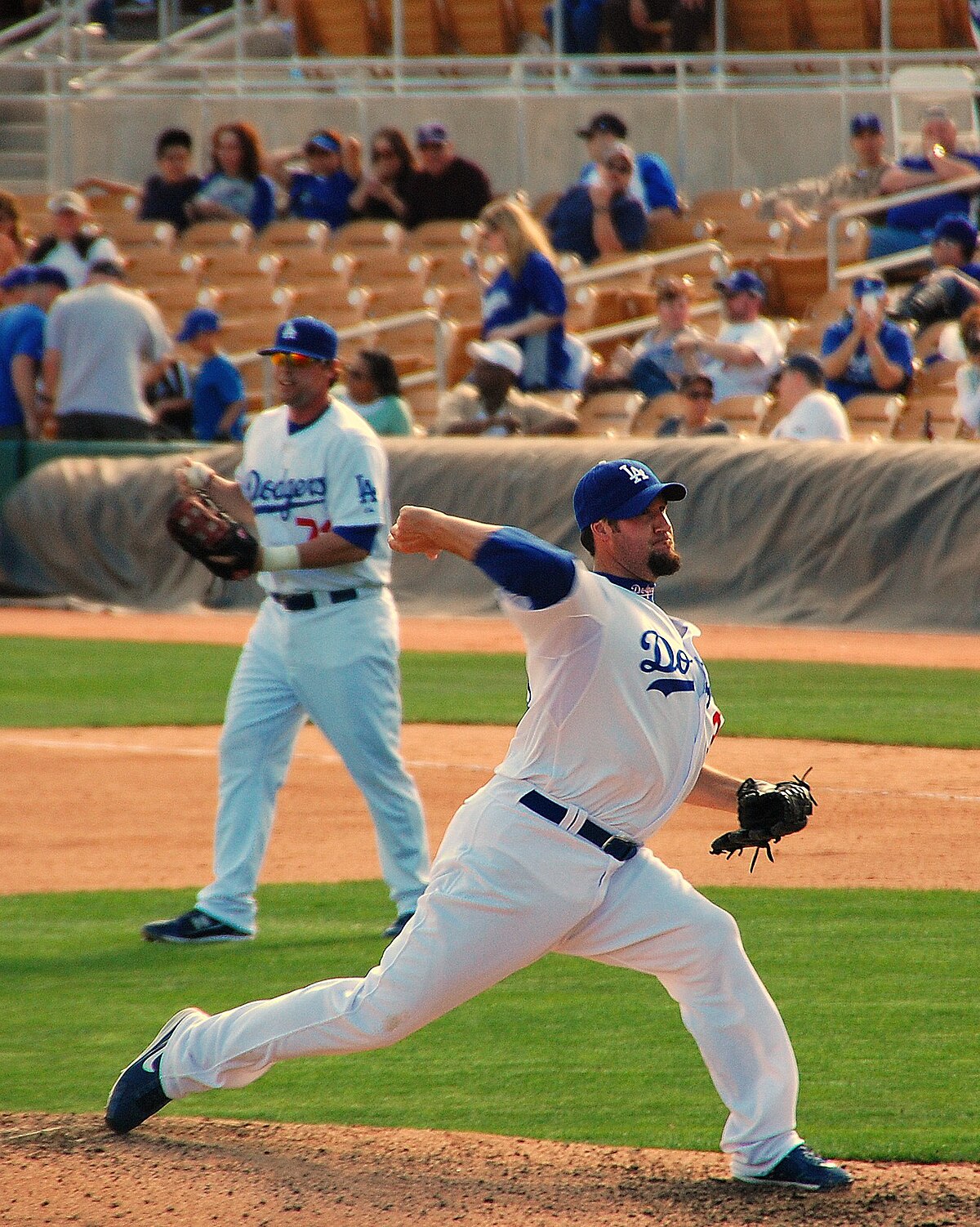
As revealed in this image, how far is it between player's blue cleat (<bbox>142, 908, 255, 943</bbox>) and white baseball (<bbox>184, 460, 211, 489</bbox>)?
1.48 meters

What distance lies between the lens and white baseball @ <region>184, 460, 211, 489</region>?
20.7ft

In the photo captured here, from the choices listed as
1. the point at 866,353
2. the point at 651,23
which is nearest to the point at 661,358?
the point at 866,353

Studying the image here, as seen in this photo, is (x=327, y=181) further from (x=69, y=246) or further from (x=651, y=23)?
(x=651, y=23)

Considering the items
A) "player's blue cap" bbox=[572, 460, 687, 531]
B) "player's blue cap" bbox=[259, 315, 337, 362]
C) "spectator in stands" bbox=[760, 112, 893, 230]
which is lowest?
"player's blue cap" bbox=[572, 460, 687, 531]

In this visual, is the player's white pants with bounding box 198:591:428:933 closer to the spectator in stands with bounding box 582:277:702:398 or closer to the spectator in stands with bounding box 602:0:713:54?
the spectator in stands with bounding box 582:277:702:398

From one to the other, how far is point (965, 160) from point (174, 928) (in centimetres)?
1269

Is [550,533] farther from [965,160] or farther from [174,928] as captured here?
[174,928]

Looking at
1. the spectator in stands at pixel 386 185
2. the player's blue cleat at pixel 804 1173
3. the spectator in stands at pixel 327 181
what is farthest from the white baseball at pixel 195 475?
the spectator in stands at pixel 327 181

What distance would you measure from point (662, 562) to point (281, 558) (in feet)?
7.03

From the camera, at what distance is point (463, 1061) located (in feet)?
17.8

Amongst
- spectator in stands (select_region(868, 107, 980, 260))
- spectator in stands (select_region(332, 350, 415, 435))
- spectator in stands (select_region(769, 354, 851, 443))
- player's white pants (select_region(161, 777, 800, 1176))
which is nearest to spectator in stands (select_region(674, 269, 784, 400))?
spectator in stands (select_region(769, 354, 851, 443))

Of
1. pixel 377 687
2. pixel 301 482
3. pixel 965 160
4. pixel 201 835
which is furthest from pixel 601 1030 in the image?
pixel 965 160

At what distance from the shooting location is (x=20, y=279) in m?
16.4

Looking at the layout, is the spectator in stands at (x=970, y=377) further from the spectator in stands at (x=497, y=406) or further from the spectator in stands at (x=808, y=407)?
the spectator in stands at (x=497, y=406)
